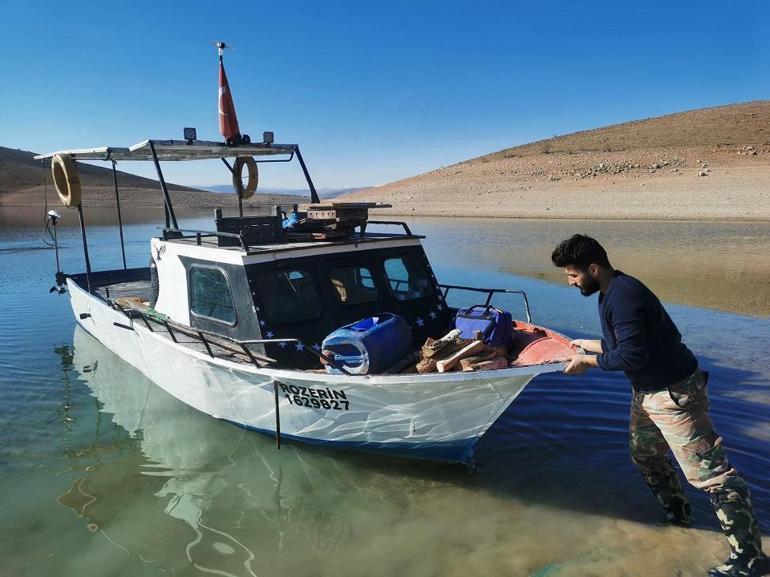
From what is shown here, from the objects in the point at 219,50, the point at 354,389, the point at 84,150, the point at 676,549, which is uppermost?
the point at 219,50

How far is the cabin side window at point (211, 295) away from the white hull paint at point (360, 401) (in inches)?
22.7

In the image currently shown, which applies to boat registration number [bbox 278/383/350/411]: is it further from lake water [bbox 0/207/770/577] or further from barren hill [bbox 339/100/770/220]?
barren hill [bbox 339/100/770/220]

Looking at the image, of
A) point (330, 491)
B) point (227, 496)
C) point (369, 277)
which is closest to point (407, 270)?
point (369, 277)

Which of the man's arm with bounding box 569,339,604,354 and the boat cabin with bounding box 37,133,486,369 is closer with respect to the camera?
the man's arm with bounding box 569,339,604,354

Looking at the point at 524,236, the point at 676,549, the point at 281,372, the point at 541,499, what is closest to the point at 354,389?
the point at 281,372

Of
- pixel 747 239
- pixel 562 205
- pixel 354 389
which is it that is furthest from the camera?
pixel 562 205

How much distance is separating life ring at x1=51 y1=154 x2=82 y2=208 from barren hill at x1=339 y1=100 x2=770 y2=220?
107ft

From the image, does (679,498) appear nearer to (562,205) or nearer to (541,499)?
(541,499)

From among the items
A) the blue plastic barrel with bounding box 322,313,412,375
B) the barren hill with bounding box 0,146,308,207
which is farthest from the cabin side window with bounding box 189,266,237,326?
the barren hill with bounding box 0,146,308,207

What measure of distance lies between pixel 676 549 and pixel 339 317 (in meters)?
4.20

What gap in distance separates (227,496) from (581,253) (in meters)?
4.28

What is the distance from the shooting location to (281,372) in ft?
18.5

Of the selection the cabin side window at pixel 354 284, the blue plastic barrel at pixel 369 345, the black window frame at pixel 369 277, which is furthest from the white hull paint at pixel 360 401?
the cabin side window at pixel 354 284

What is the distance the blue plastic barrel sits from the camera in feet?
18.2
